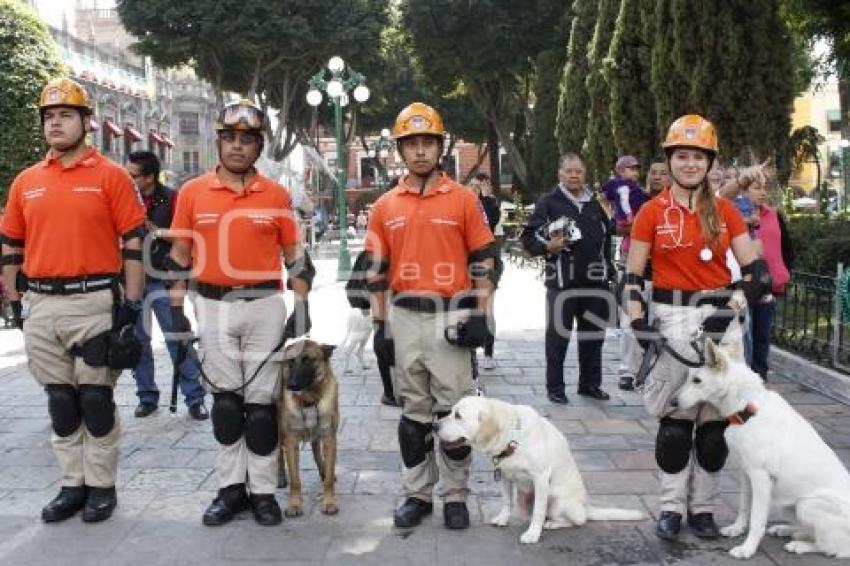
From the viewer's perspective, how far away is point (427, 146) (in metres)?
4.60

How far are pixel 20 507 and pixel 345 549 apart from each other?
205 cm

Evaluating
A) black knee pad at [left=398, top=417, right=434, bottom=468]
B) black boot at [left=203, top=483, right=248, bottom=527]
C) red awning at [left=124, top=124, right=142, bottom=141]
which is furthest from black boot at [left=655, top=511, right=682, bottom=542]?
red awning at [left=124, top=124, right=142, bottom=141]

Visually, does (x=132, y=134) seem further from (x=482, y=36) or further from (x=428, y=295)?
(x=428, y=295)

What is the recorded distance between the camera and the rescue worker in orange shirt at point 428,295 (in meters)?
4.58

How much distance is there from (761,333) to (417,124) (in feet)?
14.0

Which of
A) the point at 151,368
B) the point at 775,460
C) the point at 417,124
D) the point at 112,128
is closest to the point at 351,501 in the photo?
the point at 417,124

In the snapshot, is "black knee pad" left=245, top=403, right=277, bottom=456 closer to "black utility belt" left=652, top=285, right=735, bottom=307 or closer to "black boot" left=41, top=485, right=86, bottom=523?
"black boot" left=41, top=485, right=86, bottom=523

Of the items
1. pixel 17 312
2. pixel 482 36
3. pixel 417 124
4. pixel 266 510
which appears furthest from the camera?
pixel 482 36

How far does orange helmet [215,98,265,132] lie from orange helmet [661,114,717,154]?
2.19 metres

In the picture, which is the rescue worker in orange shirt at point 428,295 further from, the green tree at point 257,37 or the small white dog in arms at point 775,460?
the green tree at point 257,37

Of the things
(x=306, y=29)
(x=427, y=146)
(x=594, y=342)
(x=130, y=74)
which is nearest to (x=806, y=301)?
(x=594, y=342)

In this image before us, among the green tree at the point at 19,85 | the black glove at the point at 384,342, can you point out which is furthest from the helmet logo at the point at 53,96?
the green tree at the point at 19,85

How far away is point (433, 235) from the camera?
457cm

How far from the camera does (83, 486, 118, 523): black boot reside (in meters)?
4.70
